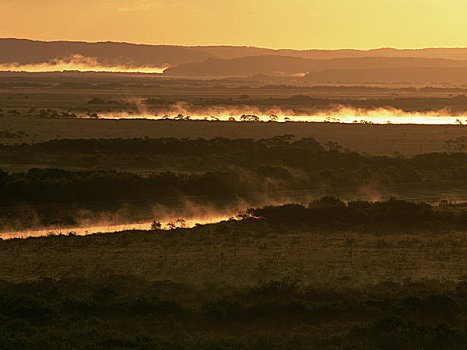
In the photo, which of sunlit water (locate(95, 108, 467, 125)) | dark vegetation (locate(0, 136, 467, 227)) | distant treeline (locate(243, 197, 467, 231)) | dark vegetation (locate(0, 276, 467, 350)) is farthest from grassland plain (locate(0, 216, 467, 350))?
sunlit water (locate(95, 108, 467, 125))

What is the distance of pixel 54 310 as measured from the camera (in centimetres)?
1588

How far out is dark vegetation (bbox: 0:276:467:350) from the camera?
47.2 ft

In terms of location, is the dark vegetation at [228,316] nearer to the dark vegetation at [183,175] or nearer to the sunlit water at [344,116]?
the dark vegetation at [183,175]

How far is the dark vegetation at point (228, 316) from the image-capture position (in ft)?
47.2

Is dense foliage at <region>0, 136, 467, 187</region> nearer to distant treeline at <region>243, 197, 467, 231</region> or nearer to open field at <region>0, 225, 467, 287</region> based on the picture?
distant treeline at <region>243, 197, 467, 231</region>

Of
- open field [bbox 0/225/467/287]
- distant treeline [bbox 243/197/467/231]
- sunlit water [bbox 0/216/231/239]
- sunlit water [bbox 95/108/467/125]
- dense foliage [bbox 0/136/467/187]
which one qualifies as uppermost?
sunlit water [bbox 95/108/467/125]

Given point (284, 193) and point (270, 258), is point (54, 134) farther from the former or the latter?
point (270, 258)

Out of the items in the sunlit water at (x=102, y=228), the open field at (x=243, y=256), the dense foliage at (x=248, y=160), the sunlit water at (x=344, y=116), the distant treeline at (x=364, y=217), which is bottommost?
the sunlit water at (x=102, y=228)

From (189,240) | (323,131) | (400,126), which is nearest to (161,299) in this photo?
(189,240)

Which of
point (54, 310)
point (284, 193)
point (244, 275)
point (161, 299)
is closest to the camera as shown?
point (54, 310)

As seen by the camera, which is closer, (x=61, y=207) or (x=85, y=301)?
(x=85, y=301)

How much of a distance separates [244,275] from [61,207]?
1284 centimetres

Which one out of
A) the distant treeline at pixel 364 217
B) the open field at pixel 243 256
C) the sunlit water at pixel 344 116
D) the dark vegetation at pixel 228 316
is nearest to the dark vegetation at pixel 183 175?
the distant treeline at pixel 364 217

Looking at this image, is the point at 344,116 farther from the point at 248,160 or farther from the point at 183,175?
the point at 183,175
